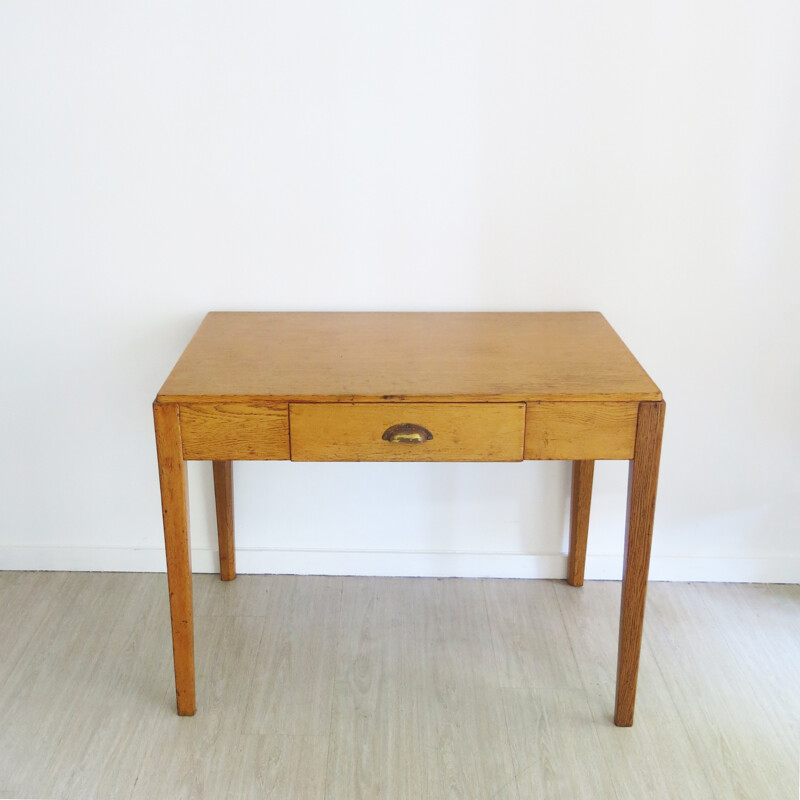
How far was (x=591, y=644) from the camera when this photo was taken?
2076mm

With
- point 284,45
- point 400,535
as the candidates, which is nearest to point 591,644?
point 400,535

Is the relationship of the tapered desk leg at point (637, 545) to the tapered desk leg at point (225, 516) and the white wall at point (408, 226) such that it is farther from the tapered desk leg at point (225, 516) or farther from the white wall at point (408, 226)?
the tapered desk leg at point (225, 516)

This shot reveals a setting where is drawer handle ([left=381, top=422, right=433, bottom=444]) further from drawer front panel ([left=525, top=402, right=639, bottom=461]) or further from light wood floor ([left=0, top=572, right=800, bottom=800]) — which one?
light wood floor ([left=0, top=572, right=800, bottom=800])

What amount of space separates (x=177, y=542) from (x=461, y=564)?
0.82 meters

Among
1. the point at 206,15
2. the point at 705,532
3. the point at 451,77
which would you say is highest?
the point at 206,15

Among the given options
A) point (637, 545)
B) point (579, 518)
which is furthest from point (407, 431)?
point (579, 518)

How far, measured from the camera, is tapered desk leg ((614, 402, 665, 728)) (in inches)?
63.9

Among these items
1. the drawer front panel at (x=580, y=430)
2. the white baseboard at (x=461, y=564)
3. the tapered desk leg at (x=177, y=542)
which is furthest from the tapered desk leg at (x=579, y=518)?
the tapered desk leg at (x=177, y=542)

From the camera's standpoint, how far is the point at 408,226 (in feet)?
6.63

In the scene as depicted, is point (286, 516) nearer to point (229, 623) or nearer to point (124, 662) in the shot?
point (229, 623)

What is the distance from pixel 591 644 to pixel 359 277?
97 cm

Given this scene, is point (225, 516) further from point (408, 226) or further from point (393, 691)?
point (408, 226)

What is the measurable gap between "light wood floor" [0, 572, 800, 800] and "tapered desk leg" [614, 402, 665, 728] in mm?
111

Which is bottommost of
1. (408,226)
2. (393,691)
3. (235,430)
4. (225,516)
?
(393,691)
